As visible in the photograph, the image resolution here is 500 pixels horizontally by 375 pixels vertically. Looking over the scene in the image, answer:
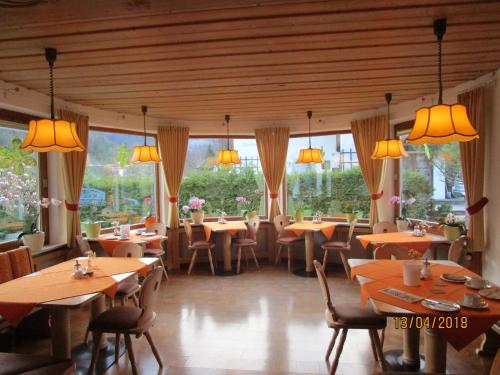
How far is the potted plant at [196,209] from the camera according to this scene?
5.84m

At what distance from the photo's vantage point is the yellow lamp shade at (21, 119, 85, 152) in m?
2.57

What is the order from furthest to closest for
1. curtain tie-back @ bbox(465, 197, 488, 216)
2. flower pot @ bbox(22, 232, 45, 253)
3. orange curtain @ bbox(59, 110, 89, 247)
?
orange curtain @ bbox(59, 110, 89, 247) < flower pot @ bbox(22, 232, 45, 253) < curtain tie-back @ bbox(465, 197, 488, 216)

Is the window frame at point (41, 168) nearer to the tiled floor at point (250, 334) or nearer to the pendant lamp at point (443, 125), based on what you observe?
the tiled floor at point (250, 334)

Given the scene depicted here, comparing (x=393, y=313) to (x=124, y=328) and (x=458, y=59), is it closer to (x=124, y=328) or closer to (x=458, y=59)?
(x=124, y=328)

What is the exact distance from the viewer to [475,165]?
371 centimetres

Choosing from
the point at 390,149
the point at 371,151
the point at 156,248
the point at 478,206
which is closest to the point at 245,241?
the point at 156,248

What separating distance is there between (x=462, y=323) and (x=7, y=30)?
341 centimetres

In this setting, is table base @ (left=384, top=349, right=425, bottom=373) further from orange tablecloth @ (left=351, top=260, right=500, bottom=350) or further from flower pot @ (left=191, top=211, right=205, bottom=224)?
flower pot @ (left=191, top=211, right=205, bottom=224)

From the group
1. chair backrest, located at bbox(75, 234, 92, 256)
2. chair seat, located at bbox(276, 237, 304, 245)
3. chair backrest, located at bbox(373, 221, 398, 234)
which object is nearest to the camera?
chair backrest, located at bbox(75, 234, 92, 256)

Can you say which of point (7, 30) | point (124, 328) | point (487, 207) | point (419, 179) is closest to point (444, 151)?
point (419, 179)

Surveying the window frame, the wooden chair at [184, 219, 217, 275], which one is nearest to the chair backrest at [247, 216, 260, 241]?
the wooden chair at [184, 219, 217, 275]

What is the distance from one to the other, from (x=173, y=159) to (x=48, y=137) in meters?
3.29

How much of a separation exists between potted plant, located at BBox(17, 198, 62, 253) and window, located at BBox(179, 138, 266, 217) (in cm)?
236

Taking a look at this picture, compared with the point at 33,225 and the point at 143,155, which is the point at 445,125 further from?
the point at 33,225
